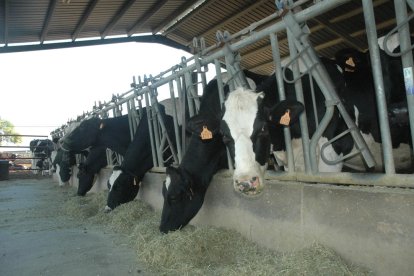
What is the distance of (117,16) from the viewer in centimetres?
1113

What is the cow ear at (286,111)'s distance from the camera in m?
3.46

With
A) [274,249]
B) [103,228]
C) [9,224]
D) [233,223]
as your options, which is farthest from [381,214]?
[9,224]

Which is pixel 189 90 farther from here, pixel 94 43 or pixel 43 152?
pixel 43 152

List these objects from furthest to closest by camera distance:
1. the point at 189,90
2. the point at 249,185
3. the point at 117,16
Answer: the point at 117,16 → the point at 189,90 → the point at 249,185

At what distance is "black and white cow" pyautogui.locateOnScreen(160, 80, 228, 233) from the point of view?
453 cm

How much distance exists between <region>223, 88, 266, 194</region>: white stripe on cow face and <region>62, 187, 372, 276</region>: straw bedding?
612mm

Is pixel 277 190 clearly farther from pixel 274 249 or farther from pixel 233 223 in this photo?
pixel 233 223

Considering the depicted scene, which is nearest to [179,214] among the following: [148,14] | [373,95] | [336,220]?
[336,220]

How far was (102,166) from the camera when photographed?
991cm

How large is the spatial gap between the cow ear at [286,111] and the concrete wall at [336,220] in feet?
1.81

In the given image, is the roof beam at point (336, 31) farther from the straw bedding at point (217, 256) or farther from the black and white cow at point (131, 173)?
the straw bedding at point (217, 256)

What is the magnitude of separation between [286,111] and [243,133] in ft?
1.37

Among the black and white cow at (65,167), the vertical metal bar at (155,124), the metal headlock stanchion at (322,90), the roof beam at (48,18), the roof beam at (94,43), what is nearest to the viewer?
the metal headlock stanchion at (322,90)

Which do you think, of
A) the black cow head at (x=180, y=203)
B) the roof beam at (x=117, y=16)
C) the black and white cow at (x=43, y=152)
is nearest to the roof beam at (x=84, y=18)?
the roof beam at (x=117, y=16)
